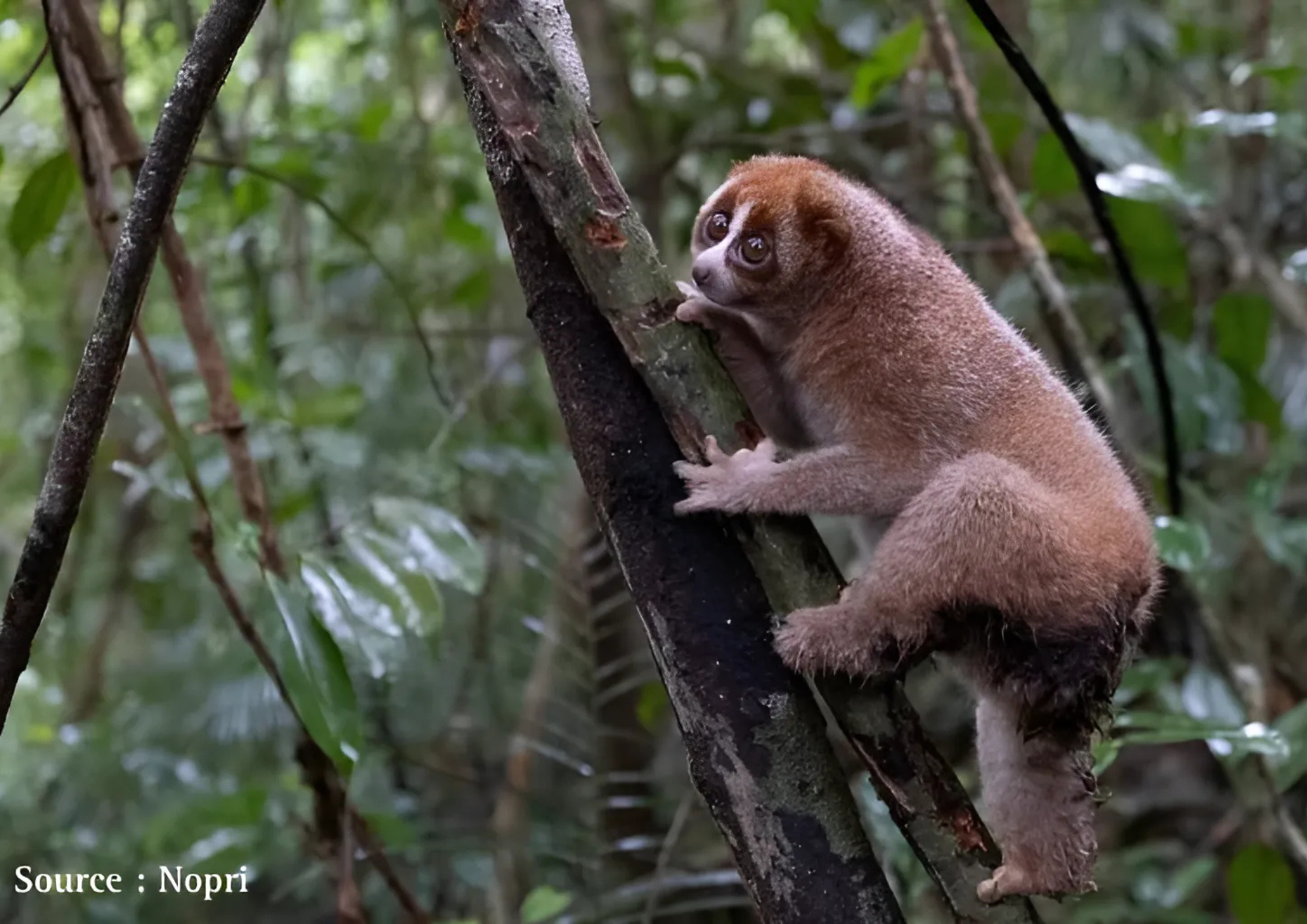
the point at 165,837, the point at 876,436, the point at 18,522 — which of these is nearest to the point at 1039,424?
the point at 876,436

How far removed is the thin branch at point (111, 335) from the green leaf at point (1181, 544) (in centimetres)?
219

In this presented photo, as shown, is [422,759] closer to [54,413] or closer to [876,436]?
[54,413]

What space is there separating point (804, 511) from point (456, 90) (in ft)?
14.5

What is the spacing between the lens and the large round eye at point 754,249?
2.31 metres

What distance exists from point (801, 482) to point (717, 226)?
2.46 feet

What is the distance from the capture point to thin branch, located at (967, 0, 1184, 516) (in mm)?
2242

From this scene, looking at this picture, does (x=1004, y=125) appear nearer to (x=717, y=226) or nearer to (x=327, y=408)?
(x=717, y=226)

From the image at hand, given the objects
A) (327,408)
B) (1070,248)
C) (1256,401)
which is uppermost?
(327,408)

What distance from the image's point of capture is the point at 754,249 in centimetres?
232

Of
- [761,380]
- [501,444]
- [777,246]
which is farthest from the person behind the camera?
[501,444]

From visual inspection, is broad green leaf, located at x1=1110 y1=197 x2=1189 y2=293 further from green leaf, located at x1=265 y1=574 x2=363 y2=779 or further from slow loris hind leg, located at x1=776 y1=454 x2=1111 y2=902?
green leaf, located at x1=265 y1=574 x2=363 y2=779

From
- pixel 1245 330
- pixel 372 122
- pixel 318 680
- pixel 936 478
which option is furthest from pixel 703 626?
pixel 372 122

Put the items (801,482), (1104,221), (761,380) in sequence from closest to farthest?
1. (801,482)
2. (761,380)
3. (1104,221)

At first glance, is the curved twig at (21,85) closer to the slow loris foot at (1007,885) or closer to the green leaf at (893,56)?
the slow loris foot at (1007,885)
